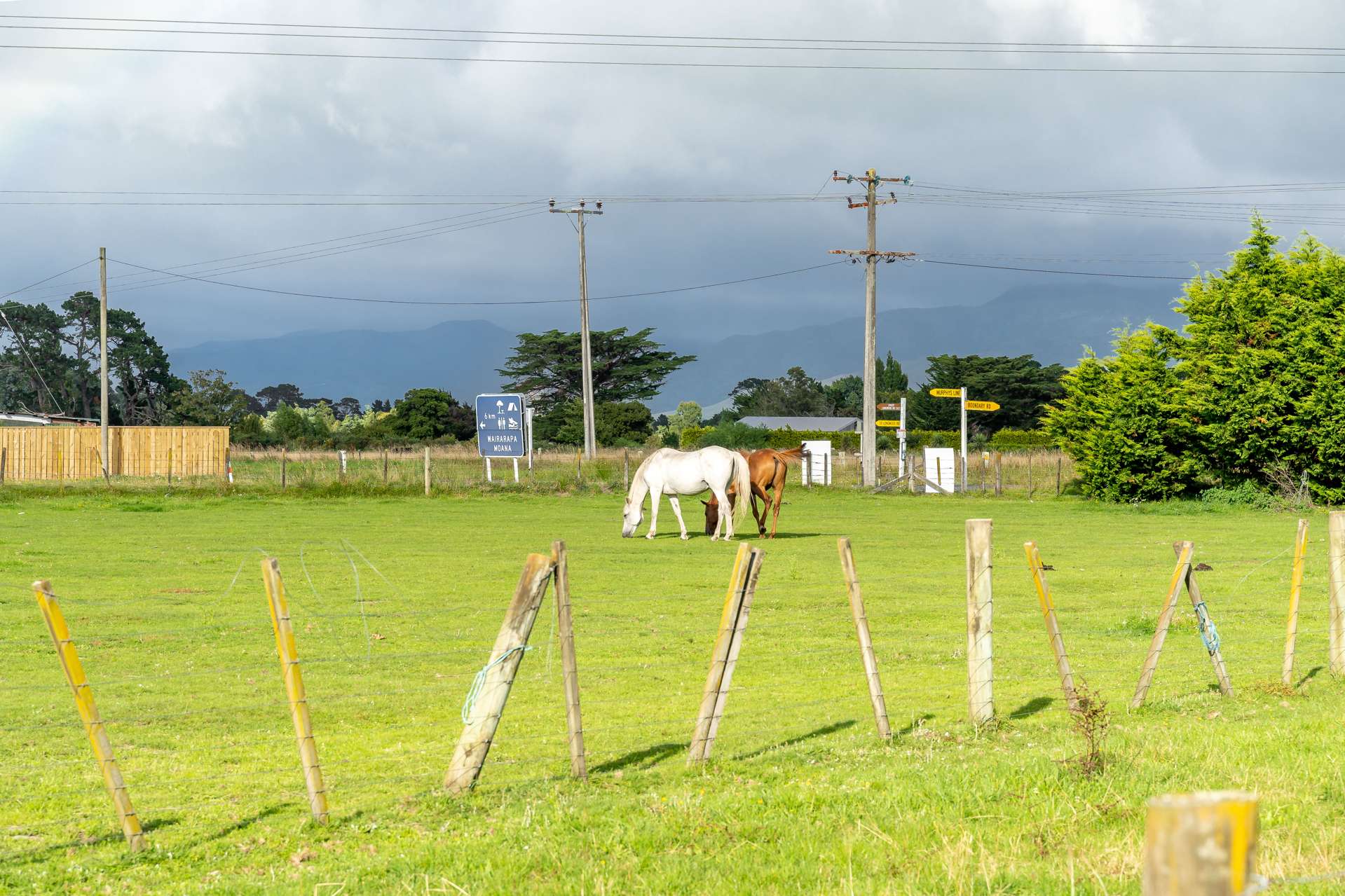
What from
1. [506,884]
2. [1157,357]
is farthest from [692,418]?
[506,884]

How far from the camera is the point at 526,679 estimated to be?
37.5ft

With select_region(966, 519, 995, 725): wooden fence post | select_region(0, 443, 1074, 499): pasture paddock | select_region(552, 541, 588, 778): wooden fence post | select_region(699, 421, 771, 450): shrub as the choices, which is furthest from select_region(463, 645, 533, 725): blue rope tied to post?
select_region(699, 421, 771, 450): shrub

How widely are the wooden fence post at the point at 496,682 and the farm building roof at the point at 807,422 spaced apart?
101480mm

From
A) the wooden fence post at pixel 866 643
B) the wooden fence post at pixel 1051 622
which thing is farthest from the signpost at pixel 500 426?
the wooden fence post at pixel 866 643

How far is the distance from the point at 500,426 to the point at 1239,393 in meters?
24.7

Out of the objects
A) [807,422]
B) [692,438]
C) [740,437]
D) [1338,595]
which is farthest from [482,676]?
[807,422]

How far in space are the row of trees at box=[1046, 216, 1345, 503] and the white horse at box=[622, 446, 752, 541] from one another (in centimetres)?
1592

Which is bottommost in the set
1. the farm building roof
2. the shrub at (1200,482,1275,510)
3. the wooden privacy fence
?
the shrub at (1200,482,1275,510)

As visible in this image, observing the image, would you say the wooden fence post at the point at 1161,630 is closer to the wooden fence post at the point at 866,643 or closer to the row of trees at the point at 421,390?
the wooden fence post at the point at 866,643

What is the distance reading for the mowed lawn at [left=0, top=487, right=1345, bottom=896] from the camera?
18.7 ft

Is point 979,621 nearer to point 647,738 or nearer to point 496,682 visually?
point 647,738

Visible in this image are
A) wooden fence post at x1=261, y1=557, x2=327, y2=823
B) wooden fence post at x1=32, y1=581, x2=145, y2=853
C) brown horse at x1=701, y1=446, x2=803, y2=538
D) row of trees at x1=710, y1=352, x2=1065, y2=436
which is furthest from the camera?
row of trees at x1=710, y1=352, x2=1065, y2=436

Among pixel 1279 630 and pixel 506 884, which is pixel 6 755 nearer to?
pixel 506 884

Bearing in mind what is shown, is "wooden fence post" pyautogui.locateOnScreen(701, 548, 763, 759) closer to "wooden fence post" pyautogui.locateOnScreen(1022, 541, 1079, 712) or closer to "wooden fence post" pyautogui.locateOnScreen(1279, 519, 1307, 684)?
"wooden fence post" pyautogui.locateOnScreen(1022, 541, 1079, 712)
